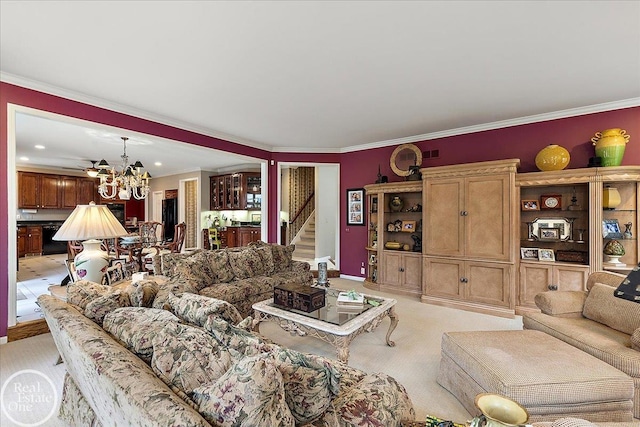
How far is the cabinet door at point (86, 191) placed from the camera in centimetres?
884

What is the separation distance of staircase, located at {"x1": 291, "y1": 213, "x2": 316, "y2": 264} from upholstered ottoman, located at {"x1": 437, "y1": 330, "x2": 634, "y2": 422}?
5.81 metres

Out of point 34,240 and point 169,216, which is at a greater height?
point 169,216

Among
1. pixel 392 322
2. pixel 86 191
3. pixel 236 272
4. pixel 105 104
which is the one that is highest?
pixel 105 104

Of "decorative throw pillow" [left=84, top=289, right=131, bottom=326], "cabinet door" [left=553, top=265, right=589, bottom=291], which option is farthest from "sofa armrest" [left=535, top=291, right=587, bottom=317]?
"decorative throw pillow" [left=84, top=289, right=131, bottom=326]

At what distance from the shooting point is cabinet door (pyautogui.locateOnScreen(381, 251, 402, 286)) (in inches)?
190

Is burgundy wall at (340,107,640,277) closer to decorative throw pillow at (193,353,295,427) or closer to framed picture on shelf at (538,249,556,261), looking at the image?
framed picture on shelf at (538,249,556,261)

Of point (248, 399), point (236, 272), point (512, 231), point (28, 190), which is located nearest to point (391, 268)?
point (512, 231)

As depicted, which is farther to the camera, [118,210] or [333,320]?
[118,210]

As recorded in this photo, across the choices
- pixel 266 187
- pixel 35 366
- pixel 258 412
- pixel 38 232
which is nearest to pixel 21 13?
pixel 35 366

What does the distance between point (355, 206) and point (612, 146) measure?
3.74 metres

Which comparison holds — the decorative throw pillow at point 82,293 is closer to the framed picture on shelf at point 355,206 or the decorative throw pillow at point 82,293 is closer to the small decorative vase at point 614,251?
the framed picture on shelf at point 355,206

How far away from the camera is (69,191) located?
863 centimetres

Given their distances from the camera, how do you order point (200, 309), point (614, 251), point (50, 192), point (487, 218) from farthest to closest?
1. point (50, 192)
2. point (487, 218)
3. point (614, 251)
4. point (200, 309)

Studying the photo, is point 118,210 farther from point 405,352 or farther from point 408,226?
point 405,352
